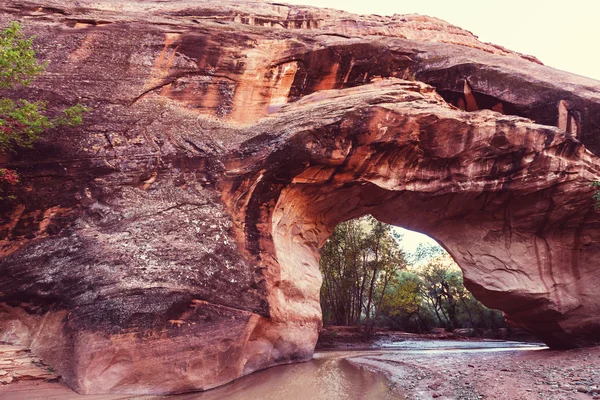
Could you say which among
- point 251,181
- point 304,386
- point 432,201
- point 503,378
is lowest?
point 304,386

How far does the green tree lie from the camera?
24.1 ft

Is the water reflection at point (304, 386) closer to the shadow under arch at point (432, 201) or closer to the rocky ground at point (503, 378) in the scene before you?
the rocky ground at point (503, 378)

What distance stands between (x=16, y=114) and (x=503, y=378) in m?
10.7

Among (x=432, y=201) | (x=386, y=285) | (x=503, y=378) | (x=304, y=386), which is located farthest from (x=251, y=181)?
(x=386, y=285)

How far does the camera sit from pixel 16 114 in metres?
7.41

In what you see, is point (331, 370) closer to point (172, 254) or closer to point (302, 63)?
point (172, 254)

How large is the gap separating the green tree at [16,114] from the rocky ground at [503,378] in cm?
882

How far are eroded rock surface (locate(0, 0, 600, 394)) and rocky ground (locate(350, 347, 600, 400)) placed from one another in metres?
2.58

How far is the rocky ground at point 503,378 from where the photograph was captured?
626 centimetres

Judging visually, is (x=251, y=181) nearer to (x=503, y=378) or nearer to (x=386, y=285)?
(x=503, y=378)

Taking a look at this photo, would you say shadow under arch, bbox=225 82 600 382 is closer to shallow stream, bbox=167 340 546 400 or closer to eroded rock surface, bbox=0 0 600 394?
eroded rock surface, bbox=0 0 600 394

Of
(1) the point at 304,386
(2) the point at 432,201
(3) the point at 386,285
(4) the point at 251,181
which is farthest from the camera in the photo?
(3) the point at 386,285

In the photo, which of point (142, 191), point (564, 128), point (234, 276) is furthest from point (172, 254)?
point (564, 128)

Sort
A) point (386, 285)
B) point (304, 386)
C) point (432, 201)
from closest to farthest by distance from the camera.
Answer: point (304, 386), point (432, 201), point (386, 285)
